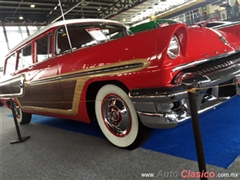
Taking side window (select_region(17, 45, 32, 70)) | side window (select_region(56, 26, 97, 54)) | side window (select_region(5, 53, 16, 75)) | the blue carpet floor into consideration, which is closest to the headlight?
the blue carpet floor

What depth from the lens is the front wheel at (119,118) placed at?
221 cm

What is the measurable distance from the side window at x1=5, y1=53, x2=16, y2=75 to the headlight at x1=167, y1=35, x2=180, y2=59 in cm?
356

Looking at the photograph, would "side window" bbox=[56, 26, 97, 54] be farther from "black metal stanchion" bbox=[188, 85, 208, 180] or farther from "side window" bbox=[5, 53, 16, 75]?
"side window" bbox=[5, 53, 16, 75]

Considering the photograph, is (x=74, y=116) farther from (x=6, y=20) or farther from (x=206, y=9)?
(x=206, y=9)

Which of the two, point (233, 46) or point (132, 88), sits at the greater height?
point (233, 46)

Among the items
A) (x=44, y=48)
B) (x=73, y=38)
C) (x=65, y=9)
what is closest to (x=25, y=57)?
(x=44, y=48)

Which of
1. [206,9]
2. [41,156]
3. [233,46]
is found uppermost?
[206,9]

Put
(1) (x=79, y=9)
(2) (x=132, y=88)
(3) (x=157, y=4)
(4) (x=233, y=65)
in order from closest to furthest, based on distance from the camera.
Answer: (2) (x=132, y=88) → (4) (x=233, y=65) → (1) (x=79, y=9) → (3) (x=157, y=4)

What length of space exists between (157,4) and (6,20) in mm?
9883

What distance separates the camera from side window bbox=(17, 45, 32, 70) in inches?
148

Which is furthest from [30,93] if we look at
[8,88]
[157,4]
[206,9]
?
[206,9]

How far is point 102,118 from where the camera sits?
2.51m

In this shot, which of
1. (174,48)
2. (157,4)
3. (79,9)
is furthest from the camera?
(157,4)

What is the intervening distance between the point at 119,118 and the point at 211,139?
3.06 feet
